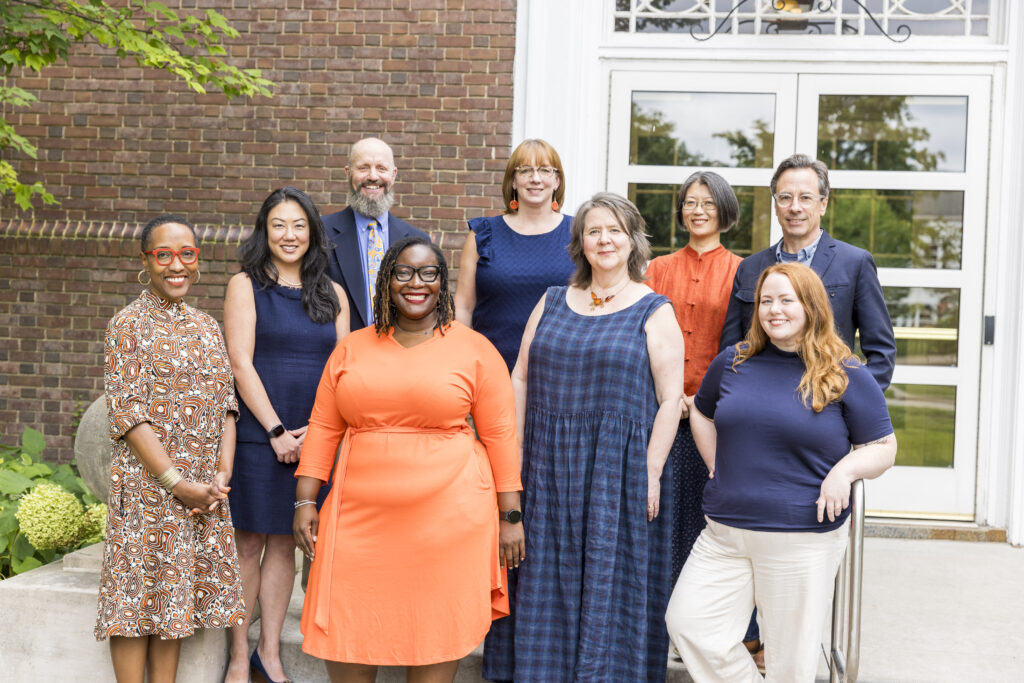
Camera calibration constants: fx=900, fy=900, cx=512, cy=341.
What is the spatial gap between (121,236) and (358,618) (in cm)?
448

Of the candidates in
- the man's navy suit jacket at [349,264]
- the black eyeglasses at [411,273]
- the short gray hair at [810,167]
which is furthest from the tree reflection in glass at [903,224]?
the black eyeglasses at [411,273]

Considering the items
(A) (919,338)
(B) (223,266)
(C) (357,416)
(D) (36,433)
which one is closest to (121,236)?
(B) (223,266)

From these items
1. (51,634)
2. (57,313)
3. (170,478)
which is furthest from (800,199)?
(57,313)

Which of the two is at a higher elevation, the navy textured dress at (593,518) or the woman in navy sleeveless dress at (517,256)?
the woman in navy sleeveless dress at (517,256)

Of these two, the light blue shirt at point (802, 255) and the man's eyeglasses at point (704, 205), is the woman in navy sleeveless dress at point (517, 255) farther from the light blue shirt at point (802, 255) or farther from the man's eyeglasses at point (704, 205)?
the light blue shirt at point (802, 255)

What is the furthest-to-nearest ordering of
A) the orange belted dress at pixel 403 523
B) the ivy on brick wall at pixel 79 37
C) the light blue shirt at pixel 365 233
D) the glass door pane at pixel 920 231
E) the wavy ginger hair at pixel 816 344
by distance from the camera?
the glass door pane at pixel 920 231, the ivy on brick wall at pixel 79 37, the light blue shirt at pixel 365 233, the orange belted dress at pixel 403 523, the wavy ginger hair at pixel 816 344

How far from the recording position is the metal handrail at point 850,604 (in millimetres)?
2844

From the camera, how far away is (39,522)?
4492mm

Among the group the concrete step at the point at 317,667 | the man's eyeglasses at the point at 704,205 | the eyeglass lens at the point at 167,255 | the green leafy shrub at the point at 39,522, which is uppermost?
the man's eyeglasses at the point at 704,205

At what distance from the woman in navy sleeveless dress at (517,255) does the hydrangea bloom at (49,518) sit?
238 centimetres

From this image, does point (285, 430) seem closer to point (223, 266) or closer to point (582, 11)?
point (223, 266)

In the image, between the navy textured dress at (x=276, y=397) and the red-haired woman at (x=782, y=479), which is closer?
the red-haired woman at (x=782, y=479)

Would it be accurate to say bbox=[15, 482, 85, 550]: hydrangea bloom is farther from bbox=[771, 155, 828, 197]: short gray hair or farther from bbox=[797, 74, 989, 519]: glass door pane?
bbox=[797, 74, 989, 519]: glass door pane

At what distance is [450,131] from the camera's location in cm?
605
